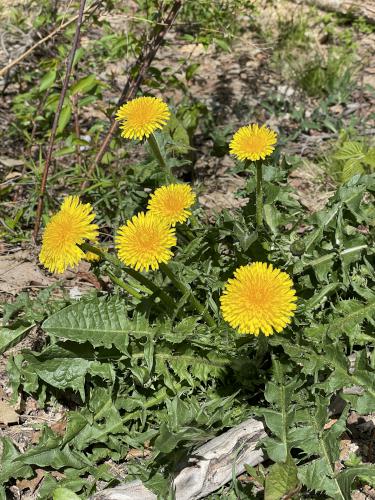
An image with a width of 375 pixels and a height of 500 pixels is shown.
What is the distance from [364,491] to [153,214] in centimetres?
137

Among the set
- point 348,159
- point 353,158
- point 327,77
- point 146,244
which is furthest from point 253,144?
point 327,77

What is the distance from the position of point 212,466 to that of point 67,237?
1.04 meters

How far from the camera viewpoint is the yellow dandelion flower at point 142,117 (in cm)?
257

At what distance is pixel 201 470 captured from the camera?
2.45 meters

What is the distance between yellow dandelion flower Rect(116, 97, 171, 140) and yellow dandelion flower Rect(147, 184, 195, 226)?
0.25m

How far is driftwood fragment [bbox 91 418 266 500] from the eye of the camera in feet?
7.95

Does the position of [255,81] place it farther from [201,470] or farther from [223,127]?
[201,470]

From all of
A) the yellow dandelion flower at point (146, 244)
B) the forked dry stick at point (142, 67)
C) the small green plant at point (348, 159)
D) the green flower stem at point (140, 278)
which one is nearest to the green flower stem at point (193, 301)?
the green flower stem at point (140, 278)

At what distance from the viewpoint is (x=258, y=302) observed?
2.12 metres

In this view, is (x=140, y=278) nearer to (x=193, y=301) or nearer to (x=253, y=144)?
(x=193, y=301)

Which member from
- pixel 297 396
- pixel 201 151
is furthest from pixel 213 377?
pixel 201 151

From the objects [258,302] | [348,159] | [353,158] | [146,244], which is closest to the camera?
[258,302]

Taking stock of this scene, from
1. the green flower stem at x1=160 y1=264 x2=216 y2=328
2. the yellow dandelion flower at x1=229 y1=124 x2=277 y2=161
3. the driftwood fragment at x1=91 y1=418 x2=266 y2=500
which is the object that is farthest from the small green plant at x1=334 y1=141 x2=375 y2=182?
the driftwood fragment at x1=91 y1=418 x2=266 y2=500

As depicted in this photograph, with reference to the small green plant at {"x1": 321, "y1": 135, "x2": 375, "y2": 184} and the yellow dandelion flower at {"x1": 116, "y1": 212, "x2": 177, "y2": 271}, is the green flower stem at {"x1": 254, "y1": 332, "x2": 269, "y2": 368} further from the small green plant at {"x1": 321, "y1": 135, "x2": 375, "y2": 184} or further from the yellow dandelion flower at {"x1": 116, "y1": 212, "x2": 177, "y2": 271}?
the small green plant at {"x1": 321, "y1": 135, "x2": 375, "y2": 184}
